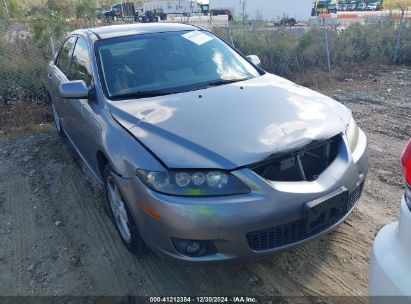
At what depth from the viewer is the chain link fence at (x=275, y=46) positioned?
6863 mm

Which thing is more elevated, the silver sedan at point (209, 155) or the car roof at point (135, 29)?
the car roof at point (135, 29)

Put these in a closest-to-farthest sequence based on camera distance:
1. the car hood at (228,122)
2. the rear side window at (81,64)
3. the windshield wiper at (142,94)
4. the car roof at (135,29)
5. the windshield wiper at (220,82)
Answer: the car hood at (228,122)
the windshield wiper at (142,94)
the windshield wiper at (220,82)
the rear side window at (81,64)
the car roof at (135,29)

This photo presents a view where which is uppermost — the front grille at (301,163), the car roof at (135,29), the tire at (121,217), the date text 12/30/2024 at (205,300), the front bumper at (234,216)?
the car roof at (135,29)

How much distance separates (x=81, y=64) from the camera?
12.2 feet

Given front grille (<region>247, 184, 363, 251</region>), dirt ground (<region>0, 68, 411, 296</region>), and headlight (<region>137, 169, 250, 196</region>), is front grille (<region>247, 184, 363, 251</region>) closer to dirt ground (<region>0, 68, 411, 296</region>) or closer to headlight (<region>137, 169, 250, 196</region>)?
headlight (<region>137, 169, 250, 196</region>)

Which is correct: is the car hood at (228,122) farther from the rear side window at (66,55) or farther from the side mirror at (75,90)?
the rear side window at (66,55)

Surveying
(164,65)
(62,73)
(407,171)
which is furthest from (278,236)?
(62,73)

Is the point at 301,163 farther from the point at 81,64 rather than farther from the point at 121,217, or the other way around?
the point at 81,64

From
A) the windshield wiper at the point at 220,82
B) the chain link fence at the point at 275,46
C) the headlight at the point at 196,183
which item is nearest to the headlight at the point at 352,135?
the headlight at the point at 196,183

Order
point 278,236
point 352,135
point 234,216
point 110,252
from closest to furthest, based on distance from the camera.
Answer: point 234,216
point 278,236
point 352,135
point 110,252

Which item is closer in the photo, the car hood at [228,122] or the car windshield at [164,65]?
the car hood at [228,122]

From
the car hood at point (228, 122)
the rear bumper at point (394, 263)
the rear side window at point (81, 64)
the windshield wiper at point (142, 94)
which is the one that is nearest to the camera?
the rear bumper at point (394, 263)

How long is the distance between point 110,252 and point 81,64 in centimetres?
195

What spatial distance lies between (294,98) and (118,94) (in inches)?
58.4
